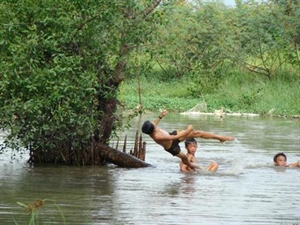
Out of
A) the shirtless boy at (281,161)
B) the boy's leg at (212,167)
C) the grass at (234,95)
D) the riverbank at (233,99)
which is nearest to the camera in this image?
the boy's leg at (212,167)

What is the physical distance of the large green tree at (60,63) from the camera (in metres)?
14.2

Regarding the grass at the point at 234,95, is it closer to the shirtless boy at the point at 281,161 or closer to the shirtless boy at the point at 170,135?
the shirtless boy at the point at 281,161

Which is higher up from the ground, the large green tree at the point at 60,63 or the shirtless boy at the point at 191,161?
the large green tree at the point at 60,63

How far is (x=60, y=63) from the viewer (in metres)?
14.4

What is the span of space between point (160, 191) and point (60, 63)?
2642mm

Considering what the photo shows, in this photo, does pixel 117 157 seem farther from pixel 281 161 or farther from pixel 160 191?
pixel 281 161

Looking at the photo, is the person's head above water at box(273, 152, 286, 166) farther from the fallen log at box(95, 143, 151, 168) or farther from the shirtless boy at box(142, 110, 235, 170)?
the fallen log at box(95, 143, 151, 168)

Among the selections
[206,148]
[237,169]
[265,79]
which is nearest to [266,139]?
[206,148]

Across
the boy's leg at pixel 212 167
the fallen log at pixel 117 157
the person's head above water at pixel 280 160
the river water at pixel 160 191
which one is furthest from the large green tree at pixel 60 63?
the person's head above water at pixel 280 160

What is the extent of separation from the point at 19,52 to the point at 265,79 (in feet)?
69.9

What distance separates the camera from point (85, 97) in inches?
583

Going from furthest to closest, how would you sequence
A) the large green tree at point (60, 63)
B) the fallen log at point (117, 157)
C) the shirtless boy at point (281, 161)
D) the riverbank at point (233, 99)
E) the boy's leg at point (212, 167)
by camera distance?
1. the riverbank at point (233, 99)
2. the shirtless boy at point (281, 161)
3. the fallen log at point (117, 157)
4. the boy's leg at point (212, 167)
5. the large green tree at point (60, 63)

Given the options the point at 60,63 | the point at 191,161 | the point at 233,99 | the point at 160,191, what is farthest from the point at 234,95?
the point at 160,191

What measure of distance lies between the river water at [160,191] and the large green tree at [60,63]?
2.36ft
